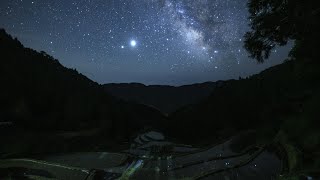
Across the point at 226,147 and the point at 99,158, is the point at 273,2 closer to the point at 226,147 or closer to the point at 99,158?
the point at 226,147

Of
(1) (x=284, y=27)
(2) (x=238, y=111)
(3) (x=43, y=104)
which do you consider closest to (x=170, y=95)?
(3) (x=43, y=104)

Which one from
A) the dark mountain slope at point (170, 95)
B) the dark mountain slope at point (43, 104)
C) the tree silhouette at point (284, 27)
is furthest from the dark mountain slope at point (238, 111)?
the dark mountain slope at point (170, 95)

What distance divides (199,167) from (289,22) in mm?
6499

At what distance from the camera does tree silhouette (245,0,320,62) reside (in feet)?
22.2

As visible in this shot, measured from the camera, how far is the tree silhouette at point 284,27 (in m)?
6.76

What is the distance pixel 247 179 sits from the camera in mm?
8344

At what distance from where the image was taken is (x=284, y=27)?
7758mm

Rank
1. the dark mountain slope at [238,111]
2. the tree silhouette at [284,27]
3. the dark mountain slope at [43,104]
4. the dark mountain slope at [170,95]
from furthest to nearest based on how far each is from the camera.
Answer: the dark mountain slope at [170,95] < the dark mountain slope at [43,104] < the dark mountain slope at [238,111] < the tree silhouette at [284,27]

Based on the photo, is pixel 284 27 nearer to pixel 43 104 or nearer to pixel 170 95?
pixel 43 104

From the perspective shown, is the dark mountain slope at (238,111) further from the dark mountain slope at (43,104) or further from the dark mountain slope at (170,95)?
the dark mountain slope at (170,95)

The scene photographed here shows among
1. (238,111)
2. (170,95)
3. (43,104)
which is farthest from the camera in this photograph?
(170,95)

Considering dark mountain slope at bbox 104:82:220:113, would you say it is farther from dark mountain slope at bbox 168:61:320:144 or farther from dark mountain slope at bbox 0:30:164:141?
dark mountain slope at bbox 0:30:164:141

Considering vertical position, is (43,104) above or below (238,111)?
above

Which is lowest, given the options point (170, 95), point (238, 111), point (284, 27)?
point (238, 111)
